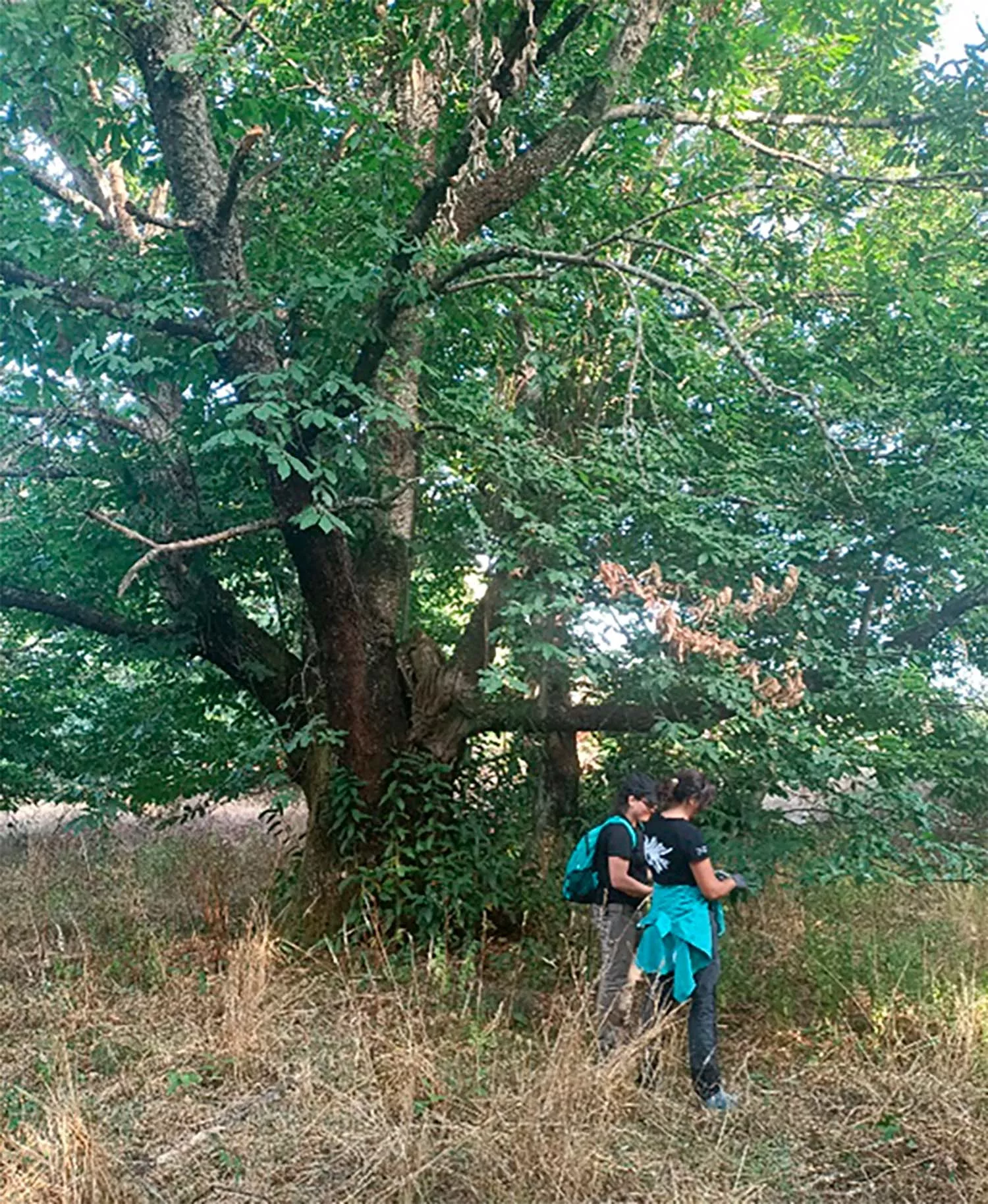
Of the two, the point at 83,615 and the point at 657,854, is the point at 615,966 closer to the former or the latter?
the point at 657,854

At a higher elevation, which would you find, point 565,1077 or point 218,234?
point 218,234

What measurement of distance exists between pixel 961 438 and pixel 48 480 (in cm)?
634

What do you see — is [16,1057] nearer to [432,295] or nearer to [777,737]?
[777,737]

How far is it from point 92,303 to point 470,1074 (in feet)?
16.2

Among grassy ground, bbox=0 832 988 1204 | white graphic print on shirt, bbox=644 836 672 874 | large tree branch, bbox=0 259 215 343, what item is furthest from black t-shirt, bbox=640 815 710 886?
large tree branch, bbox=0 259 215 343

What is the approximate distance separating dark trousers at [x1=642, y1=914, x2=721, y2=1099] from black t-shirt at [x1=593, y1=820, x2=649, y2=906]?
41cm

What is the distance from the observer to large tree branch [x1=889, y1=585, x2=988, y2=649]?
6.74 metres

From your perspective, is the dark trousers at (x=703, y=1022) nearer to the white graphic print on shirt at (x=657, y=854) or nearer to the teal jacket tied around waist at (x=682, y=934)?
the teal jacket tied around waist at (x=682, y=934)

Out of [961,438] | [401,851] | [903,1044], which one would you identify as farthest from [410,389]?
[903,1044]

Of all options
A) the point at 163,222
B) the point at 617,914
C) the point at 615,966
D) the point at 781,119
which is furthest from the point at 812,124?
the point at 615,966

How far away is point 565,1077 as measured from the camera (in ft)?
12.8

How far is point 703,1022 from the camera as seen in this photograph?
4.48m

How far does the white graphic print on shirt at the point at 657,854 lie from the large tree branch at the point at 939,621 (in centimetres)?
312

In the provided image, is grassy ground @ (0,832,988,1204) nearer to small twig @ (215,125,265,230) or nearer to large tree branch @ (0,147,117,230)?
small twig @ (215,125,265,230)
